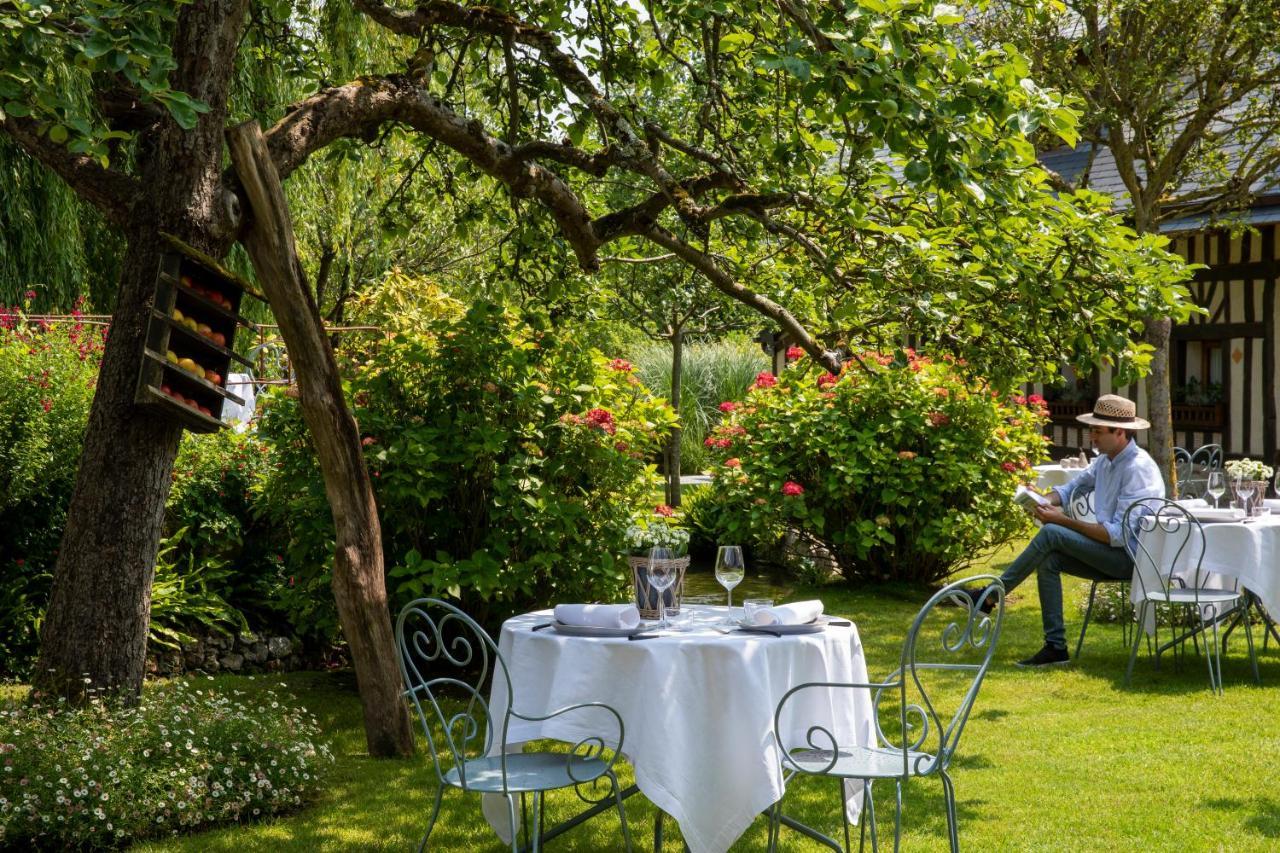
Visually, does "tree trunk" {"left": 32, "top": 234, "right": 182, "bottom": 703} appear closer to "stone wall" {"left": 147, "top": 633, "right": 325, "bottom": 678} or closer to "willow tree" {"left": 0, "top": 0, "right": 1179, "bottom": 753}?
"willow tree" {"left": 0, "top": 0, "right": 1179, "bottom": 753}

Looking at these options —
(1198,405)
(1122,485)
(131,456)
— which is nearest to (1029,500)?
(1122,485)

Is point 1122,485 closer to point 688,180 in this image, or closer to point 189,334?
point 688,180

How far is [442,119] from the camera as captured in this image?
238 inches

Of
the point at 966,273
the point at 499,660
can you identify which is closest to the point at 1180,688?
the point at 966,273

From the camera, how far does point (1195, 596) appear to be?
6.70 metres

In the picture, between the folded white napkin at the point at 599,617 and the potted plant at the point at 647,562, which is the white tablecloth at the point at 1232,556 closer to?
the potted plant at the point at 647,562

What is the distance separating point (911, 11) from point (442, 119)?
2.41 m

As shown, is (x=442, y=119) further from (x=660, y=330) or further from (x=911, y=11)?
(x=660, y=330)

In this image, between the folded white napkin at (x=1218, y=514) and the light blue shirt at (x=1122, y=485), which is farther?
the light blue shirt at (x=1122, y=485)

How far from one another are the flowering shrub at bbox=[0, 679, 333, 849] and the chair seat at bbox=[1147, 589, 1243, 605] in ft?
14.3

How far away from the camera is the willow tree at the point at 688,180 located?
4.27 metres

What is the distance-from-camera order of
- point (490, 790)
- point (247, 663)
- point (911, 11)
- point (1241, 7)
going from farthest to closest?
point (1241, 7), point (247, 663), point (911, 11), point (490, 790)

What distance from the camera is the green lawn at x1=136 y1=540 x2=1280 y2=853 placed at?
15.2 feet

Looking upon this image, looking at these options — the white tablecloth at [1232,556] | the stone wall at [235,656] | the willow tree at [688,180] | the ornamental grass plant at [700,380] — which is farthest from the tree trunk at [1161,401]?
the ornamental grass plant at [700,380]
